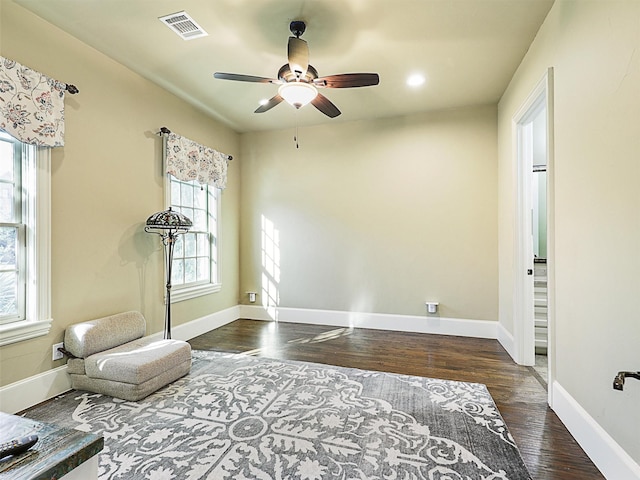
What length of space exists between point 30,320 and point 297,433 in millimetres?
2163

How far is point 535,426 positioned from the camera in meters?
2.13

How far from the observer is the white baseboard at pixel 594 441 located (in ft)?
4.99

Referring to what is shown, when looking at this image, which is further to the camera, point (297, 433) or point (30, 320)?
point (30, 320)

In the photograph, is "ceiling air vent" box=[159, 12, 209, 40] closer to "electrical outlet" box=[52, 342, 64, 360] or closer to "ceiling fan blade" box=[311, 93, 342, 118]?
"ceiling fan blade" box=[311, 93, 342, 118]

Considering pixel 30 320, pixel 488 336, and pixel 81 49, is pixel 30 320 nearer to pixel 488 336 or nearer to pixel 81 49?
pixel 81 49

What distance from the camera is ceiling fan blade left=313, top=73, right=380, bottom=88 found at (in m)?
2.42

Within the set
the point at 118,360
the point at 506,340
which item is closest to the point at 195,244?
the point at 118,360

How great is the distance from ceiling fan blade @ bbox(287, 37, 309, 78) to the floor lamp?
1.82 meters

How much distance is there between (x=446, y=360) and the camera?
10.9 ft

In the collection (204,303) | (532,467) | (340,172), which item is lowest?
(532,467)

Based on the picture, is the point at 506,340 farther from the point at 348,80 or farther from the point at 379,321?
the point at 348,80

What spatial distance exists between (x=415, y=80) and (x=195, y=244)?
3.32m

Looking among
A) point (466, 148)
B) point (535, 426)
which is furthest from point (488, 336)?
point (466, 148)

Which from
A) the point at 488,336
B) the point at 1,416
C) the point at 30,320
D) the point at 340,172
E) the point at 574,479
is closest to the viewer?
the point at 1,416
